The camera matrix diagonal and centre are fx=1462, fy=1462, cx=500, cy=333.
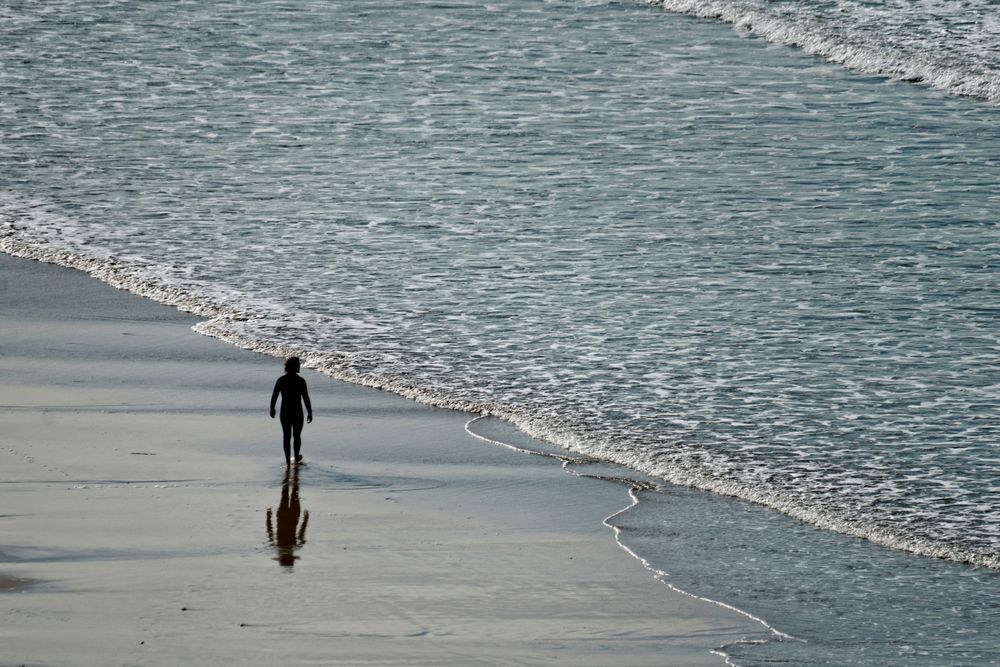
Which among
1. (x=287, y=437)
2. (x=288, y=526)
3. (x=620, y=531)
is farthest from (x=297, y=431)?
(x=620, y=531)

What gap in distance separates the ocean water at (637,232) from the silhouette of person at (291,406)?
1384 mm

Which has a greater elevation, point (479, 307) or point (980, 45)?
point (980, 45)

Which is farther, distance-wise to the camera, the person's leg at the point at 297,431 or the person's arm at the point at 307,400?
the person's arm at the point at 307,400

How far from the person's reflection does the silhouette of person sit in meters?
0.45

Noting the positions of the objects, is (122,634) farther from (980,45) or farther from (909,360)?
(980,45)

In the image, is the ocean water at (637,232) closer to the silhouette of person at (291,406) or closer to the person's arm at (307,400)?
the person's arm at (307,400)

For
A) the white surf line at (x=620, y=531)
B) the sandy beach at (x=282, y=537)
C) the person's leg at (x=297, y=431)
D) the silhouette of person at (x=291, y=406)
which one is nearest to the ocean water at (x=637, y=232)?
the white surf line at (x=620, y=531)

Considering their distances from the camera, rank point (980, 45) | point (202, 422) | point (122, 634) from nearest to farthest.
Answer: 1. point (122, 634)
2. point (202, 422)
3. point (980, 45)

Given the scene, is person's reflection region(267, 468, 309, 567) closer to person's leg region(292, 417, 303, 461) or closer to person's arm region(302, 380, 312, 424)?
person's leg region(292, 417, 303, 461)

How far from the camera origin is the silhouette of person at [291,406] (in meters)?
9.49

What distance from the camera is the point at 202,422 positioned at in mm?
10047

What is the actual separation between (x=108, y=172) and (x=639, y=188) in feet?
20.6

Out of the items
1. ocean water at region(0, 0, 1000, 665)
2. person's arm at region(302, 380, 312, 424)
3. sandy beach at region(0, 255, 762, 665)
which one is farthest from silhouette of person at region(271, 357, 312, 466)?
ocean water at region(0, 0, 1000, 665)

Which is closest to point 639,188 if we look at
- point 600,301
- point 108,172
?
point 600,301
